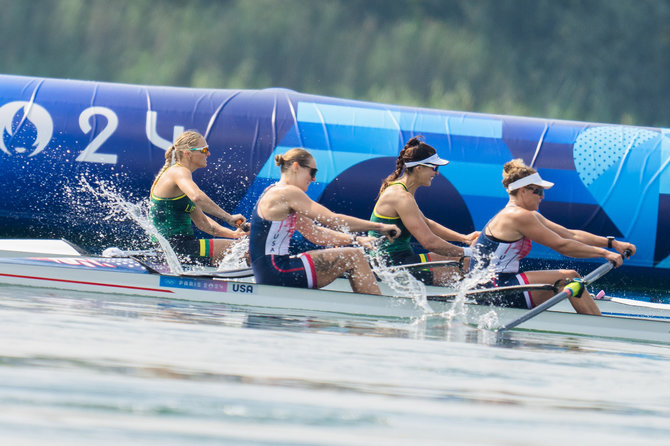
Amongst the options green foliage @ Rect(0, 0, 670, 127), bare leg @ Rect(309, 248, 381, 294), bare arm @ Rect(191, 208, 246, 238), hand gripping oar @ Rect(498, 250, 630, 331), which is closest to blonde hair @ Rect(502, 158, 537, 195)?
hand gripping oar @ Rect(498, 250, 630, 331)

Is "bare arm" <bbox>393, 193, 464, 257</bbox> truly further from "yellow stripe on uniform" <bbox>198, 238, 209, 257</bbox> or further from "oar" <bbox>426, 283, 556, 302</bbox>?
"yellow stripe on uniform" <bbox>198, 238, 209, 257</bbox>

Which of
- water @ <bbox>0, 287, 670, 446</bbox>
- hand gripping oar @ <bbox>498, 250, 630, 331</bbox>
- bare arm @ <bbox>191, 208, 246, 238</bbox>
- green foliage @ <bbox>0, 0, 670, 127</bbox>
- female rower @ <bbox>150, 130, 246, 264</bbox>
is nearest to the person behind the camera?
water @ <bbox>0, 287, 670, 446</bbox>

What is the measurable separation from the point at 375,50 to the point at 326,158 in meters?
14.4

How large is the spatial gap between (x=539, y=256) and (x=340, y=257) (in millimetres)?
3561

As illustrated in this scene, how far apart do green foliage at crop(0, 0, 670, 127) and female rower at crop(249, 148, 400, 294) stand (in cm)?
1552

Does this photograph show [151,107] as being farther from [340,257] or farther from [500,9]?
[500,9]

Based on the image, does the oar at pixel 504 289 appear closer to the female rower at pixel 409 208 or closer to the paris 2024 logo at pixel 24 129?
the female rower at pixel 409 208

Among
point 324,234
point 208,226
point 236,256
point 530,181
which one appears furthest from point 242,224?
point 530,181

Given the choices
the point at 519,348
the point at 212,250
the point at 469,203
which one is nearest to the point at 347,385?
the point at 519,348

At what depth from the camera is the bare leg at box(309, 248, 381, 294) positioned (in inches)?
269

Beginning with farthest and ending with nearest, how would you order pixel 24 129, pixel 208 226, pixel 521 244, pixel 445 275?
pixel 24 129
pixel 208 226
pixel 445 275
pixel 521 244

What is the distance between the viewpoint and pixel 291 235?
6871 millimetres

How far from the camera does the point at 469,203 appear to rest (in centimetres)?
970

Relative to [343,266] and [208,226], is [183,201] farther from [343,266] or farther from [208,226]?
[343,266]
